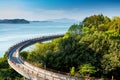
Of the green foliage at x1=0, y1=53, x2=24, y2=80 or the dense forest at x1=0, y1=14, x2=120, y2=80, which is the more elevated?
the dense forest at x1=0, y1=14, x2=120, y2=80

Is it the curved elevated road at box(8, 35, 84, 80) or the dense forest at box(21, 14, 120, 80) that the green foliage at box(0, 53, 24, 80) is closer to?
the curved elevated road at box(8, 35, 84, 80)

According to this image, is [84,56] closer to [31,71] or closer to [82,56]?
[82,56]

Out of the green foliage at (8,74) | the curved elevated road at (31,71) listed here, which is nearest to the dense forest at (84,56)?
the curved elevated road at (31,71)

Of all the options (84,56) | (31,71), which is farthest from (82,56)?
(31,71)

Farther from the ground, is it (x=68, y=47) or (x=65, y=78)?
(x=68, y=47)

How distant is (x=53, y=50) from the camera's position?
152 ft

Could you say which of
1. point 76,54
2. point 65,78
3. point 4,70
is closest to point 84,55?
point 76,54

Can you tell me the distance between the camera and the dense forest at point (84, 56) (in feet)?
131

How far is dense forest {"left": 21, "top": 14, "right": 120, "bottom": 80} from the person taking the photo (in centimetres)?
3981

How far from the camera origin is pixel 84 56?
139 feet

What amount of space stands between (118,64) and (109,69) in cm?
139

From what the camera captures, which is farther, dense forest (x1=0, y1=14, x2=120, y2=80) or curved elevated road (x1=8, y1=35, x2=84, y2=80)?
dense forest (x1=0, y1=14, x2=120, y2=80)

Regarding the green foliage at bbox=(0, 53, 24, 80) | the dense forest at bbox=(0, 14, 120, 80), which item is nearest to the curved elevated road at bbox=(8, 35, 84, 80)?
the green foliage at bbox=(0, 53, 24, 80)

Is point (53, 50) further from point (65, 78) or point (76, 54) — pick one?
point (65, 78)
